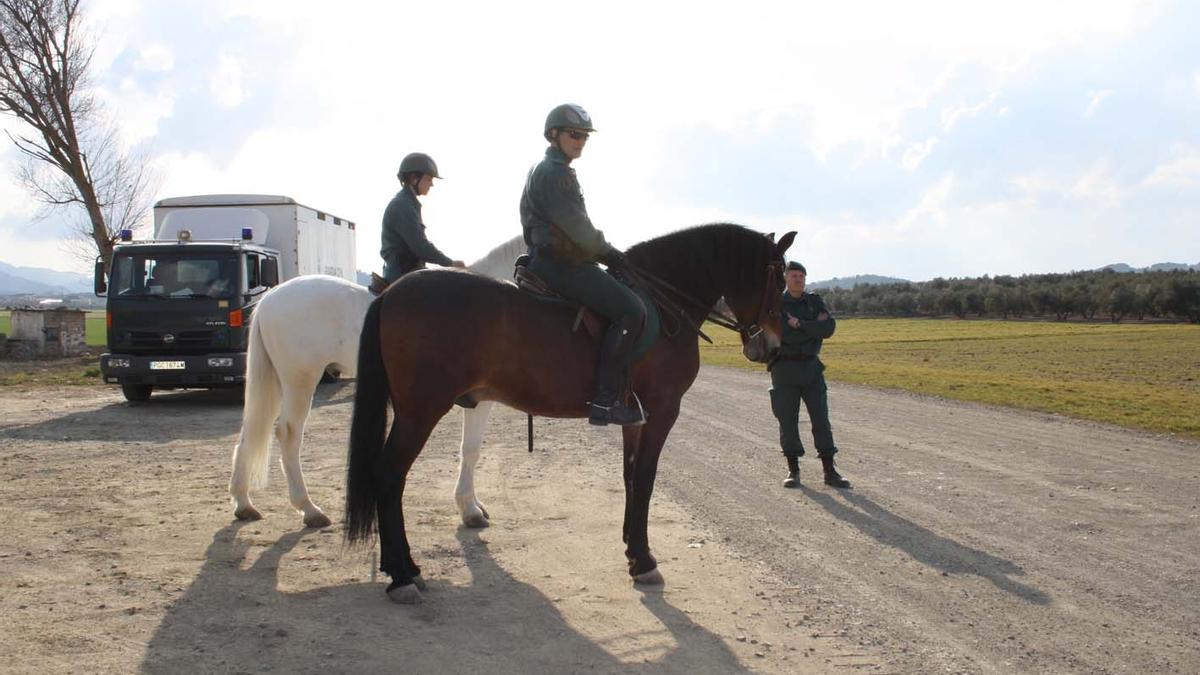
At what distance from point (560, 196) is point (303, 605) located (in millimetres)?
2921

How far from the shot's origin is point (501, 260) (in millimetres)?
7656

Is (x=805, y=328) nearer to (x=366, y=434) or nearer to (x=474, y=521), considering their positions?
(x=474, y=521)

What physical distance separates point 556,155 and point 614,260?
793 mm

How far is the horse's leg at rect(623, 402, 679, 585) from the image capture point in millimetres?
5641

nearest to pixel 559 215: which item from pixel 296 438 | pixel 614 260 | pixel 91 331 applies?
pixel 614 260

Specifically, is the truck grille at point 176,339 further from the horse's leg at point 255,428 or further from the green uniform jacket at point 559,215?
the green uniform jacket at point 559,215

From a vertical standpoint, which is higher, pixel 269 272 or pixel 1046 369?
pixel 269 272

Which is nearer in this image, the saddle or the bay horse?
the bay horse

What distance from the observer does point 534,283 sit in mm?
5664

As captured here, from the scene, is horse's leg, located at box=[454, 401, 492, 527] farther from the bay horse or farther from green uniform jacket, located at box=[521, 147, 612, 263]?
green uniform jacket, located at box=[521, 147, 612, 263]

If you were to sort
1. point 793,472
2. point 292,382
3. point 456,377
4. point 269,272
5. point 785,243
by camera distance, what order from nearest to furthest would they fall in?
1. point 456,377
2. point 785,243
3. point 292,382
4. point 793,472
5. point 269,272

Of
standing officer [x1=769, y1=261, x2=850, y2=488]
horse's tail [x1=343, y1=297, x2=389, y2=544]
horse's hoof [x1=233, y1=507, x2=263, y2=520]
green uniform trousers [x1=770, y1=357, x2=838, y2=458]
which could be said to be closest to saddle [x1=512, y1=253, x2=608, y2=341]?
horse's tail [x1=343, y1=297, x2=389, y2=544]

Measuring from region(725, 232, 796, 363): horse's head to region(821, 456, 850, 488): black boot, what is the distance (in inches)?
121

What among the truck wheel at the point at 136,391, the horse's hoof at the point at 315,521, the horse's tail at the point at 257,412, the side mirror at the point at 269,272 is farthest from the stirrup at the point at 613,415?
the truck wheel at the point at 136,391
